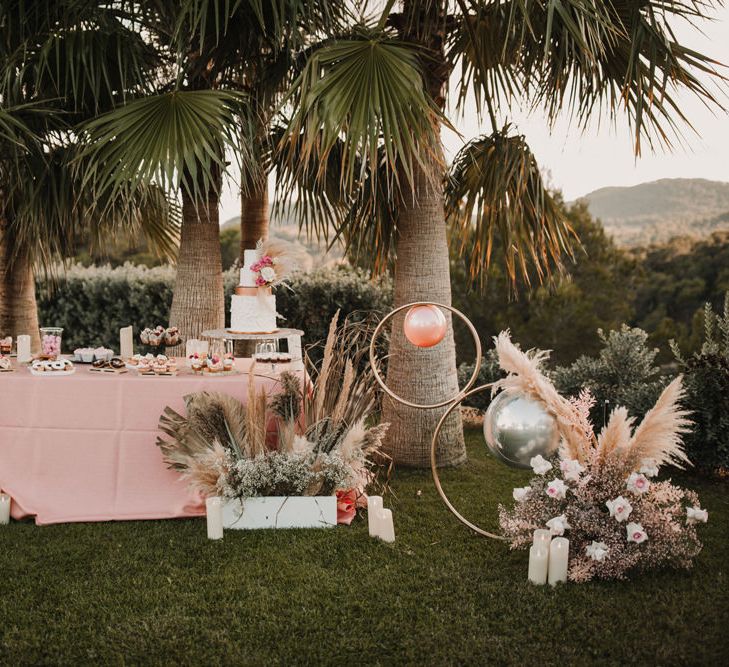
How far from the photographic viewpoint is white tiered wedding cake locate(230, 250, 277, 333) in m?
4.18

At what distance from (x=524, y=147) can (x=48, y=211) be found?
3.01 metres

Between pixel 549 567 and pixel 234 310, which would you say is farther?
pixel 234 310

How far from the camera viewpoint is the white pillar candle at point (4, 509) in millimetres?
3762

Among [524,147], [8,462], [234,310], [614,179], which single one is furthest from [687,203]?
[8,462]

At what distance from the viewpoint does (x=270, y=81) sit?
4715 mm

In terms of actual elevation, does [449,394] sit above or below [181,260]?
below

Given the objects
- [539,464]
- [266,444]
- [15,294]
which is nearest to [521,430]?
[539,464]

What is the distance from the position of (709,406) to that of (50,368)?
12.3 ft

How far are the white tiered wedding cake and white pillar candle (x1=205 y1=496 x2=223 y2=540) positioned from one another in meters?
1.03

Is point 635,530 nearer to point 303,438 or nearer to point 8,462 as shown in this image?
point 303,438

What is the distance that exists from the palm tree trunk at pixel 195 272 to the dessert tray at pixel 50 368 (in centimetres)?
130

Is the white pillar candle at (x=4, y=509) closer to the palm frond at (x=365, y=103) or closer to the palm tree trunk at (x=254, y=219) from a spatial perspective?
the palm frond at (x=365, y=103)

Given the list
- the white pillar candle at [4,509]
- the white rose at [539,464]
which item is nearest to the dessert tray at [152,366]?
the white pillar candle at [4,509]

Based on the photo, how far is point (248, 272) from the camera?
4.22 m
